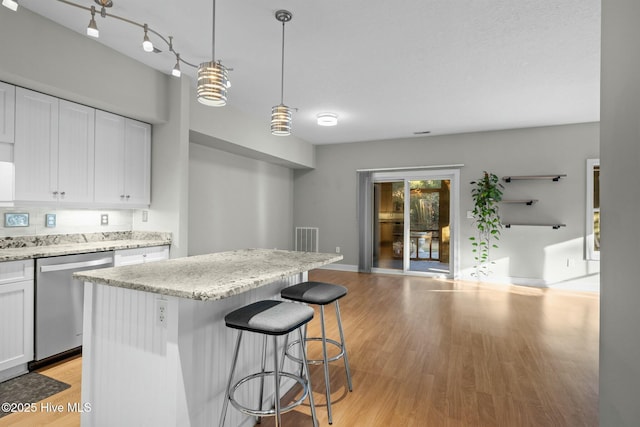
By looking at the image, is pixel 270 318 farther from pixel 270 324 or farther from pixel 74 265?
pixel 74 265

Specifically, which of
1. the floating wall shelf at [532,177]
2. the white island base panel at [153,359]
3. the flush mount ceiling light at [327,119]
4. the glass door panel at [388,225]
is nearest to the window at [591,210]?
the floating wall shelf at [532,177]

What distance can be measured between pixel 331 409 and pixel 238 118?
396 centimetres

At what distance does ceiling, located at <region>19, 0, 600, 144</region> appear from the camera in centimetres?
248

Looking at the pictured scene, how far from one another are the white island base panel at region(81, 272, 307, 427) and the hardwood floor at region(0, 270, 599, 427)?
494 millimetres

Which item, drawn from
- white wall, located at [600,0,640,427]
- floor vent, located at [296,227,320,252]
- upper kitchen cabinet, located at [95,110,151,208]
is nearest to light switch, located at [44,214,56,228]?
upper kitchen cabinet, located at [95,110,151,208]

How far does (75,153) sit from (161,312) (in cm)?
239

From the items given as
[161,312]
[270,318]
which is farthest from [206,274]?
[270,318]

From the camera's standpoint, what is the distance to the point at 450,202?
6184mm

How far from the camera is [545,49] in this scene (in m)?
3.02

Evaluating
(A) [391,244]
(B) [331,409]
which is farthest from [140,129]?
(A) [391,244]

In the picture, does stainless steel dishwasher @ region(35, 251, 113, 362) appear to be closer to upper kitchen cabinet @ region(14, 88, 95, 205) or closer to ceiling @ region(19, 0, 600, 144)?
upper kitchen cabinet @ region(14, 88, 95, 205)

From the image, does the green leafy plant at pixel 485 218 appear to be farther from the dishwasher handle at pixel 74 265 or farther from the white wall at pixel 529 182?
the dishwasher handle at pixel 74 265

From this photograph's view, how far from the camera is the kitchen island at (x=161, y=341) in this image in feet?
4.76

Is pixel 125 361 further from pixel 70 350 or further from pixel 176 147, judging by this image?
pixel 176 147
